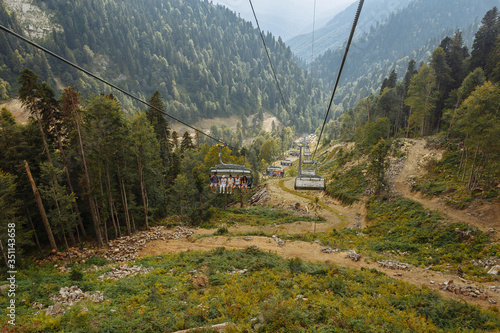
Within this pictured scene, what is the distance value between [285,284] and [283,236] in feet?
43.7

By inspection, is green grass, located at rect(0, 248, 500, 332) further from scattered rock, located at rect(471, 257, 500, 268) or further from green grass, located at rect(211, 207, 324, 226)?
green grass, located at rect(211, 207, 324, 226)

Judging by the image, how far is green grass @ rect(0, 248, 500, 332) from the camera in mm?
8664

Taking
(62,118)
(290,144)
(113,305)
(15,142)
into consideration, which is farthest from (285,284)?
(290,144)

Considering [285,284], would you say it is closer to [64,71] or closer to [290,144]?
[290,144]

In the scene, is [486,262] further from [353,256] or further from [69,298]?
[69,298]

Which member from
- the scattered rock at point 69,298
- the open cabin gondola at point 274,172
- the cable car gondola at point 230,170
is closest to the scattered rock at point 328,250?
the cable car gondola at point 230,170

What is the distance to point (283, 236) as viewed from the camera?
1023 inches

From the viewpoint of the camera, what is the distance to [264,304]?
385 inches

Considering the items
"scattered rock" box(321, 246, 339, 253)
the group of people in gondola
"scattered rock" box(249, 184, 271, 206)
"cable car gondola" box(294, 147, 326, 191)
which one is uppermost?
the group of people in gondola

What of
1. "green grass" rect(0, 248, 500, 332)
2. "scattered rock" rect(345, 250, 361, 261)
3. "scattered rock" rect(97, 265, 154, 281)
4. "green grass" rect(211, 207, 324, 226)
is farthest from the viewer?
"green grass" rect(211, 207, 324, 226)

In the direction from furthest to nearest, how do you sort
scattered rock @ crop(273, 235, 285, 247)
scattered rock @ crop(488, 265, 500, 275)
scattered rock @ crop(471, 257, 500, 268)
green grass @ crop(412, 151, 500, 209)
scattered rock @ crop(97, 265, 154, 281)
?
scattered rock @ crop(273, 235, 285, 247)
green grass @ crop(412, 151, 500, 209)
scattered rock @ crop(97, 265, 154, 281)
scattered rock @ crop(471, 257, 500, 268)
scattered rock @ crop(488, 265, 500, 275)

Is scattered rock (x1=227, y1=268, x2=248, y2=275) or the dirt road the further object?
scattered rock (x1=227, y1=268, x2=248, y2=275)

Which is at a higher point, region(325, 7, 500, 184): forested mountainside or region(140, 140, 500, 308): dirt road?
region(325, 7, 500, 184): forested mountainside

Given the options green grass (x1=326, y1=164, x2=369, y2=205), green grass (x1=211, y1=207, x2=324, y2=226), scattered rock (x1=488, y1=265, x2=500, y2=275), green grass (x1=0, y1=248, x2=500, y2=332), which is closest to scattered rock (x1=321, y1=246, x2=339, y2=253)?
green grass (x1=0, y1=248, x2=500, y2=332)
